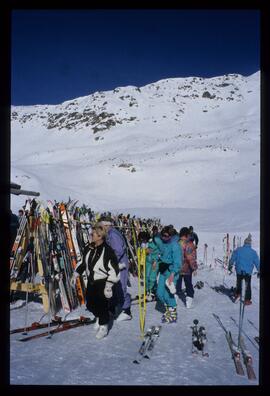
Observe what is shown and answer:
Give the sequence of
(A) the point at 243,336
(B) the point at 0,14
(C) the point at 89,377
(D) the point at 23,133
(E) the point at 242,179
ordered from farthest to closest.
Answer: (D) the point at 23,133, (E) the point at 242,179, (A) the point at 243,336, (C) the point at 89,377, (B) the point at 0,14

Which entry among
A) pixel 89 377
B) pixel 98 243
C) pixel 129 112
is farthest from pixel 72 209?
pixel 129 112

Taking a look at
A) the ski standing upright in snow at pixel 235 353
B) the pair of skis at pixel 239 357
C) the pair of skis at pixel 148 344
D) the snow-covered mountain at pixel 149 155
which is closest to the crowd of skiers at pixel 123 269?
the pair of skis at pixel 148 344

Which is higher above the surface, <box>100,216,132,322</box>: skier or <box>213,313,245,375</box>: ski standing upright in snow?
<box>100,216,132,322</box>: skier

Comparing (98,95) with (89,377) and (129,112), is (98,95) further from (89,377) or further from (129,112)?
(89,377)

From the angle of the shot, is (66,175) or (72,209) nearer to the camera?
(72,209)

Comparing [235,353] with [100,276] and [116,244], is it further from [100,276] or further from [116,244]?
[116,244]

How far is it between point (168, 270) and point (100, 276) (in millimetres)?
1480

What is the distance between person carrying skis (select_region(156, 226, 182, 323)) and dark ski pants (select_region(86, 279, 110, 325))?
1258 millimetres

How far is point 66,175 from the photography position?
190 ft

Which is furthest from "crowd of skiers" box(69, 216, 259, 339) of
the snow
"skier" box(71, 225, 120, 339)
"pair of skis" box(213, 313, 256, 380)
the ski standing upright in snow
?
"pair of skis" box(213, 313, 256, 380)

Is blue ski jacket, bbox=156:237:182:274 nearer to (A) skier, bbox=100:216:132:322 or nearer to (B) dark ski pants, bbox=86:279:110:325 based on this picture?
(A) skier, bbox=100:216:132:322

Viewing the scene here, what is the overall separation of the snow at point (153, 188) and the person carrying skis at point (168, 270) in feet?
0.92

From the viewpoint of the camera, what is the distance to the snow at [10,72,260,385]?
15.0ft

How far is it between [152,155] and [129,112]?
6569cm
